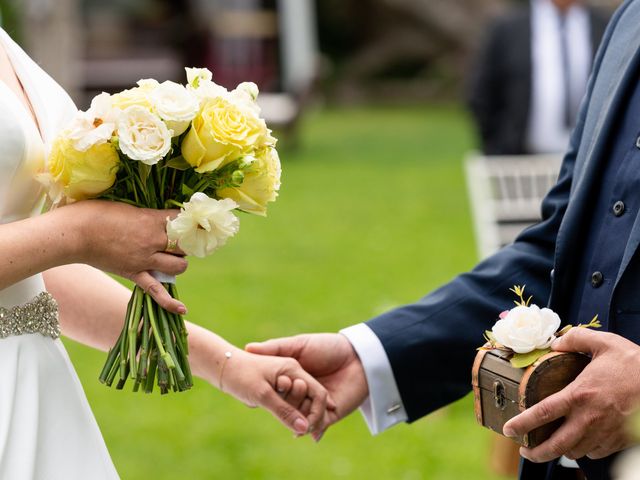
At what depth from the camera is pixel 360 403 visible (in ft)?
11.2

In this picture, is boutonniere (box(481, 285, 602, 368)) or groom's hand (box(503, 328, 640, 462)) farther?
boutonniere (box(481, 285, 602, 368))

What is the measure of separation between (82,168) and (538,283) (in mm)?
1290

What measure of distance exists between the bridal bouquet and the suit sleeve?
2.28 feet

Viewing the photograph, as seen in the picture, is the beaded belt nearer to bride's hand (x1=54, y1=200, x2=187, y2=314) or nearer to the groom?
bride's hand (x1=54, y1=200, x2=187, y2=314)

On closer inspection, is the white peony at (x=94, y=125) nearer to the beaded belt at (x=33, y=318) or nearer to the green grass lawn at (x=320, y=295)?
the beaded belt at (x=33, y=318)

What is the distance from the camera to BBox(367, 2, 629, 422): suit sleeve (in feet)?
10.3

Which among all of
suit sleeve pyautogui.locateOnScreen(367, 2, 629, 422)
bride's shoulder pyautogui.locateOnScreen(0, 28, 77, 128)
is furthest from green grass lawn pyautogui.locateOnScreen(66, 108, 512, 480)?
bride's shoulder pyautogui.locateOnScreen(0, 28, 77, 128)

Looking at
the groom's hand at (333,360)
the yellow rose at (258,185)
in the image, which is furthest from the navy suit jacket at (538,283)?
the yellow rose at (258,185)

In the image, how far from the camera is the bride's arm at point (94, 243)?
255 cm

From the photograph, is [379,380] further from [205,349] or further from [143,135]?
[143,135]

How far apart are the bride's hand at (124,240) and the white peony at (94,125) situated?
152 mm

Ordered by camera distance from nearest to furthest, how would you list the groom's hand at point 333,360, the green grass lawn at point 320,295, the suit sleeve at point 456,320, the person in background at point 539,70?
the suit sleeve at point 456,320 → the groom's hand at point 333,360 → the green grass lawn at point 320,295 → the person in background at point 539,70

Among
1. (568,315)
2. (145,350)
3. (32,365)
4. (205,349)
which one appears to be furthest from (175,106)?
(568,315)

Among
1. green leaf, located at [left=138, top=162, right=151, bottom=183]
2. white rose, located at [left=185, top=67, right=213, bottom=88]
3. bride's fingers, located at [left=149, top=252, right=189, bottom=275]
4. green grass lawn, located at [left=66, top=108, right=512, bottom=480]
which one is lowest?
green grass lawn, located at [left=66, top=108, right=512, bottom=480]
